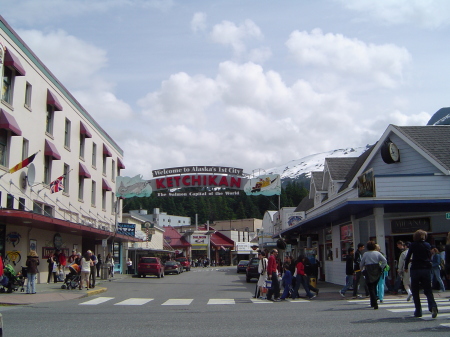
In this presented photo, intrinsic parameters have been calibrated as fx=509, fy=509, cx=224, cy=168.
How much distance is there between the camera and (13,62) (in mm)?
23672

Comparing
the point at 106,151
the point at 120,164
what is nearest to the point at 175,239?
the point at 120,164

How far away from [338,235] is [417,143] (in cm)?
589

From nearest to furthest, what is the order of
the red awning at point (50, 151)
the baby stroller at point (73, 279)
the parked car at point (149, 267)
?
the baby stroller at point (73, 279) < the red awning at point (50, 151) < the parked car at point (149, 267)

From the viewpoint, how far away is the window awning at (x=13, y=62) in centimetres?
2350

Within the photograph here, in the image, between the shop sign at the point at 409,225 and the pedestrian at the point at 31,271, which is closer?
the pedestrian at the point at 31,271

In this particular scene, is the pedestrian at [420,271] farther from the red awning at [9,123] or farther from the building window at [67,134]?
the building window at [67,134]

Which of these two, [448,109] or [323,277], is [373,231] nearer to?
[323,277]

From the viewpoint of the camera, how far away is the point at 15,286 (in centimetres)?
1984

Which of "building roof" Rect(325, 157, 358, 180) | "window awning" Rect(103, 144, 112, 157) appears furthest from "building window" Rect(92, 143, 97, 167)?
"building roof" Rect(325, 157, 358, 180)

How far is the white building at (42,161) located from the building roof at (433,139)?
56.9ft

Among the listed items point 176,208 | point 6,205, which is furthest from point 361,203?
point 176,208

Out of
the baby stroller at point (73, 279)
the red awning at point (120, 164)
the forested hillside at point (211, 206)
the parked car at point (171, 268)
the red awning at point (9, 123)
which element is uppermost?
the forested hillside at point (211, 206)

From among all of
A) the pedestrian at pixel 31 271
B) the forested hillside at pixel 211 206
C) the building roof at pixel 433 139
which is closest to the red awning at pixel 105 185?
the pedestrian at pixel 31 271

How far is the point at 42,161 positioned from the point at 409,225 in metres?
19.6
